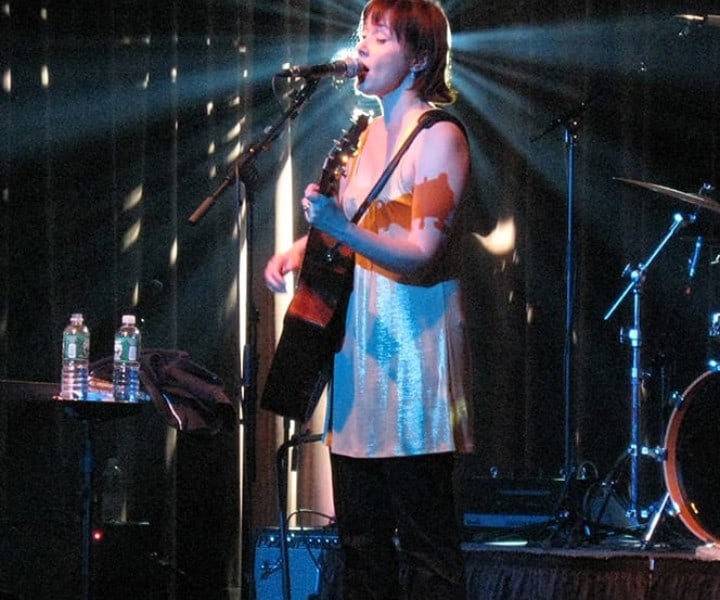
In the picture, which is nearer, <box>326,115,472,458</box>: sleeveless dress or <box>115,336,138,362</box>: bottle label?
<box>326,115,472,458</box>: sleeveless dress

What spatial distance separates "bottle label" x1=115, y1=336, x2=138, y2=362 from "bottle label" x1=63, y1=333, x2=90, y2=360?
0.10 metres

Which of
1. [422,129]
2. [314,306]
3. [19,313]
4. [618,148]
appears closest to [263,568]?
[19,313]

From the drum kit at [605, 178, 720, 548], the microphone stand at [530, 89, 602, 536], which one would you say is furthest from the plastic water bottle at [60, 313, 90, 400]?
the drum kit at [605, 178, 720, 548]

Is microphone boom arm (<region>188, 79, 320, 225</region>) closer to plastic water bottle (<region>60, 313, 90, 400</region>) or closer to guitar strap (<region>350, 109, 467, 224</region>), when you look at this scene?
guitar strap (<region>350, 109, 467, 224</region>)

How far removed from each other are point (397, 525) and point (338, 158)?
0.79 meters

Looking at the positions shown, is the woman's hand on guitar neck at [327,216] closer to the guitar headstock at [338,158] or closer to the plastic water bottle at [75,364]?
the guitar headstock at [338,158]

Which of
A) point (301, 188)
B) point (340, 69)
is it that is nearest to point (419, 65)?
point (340, 69)

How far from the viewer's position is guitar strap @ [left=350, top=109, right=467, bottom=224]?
2408 mm

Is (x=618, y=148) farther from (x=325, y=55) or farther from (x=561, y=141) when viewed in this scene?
(x=325, y=55)

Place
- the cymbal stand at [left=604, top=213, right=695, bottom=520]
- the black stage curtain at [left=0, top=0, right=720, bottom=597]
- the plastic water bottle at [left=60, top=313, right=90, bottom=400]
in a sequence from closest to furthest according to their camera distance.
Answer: the plastic water bottle at [left=60, top=313, right=90, bottom=400]
the cymbal stand at [left=604, top=213, right=695, bottom=520]
the black stage curtain at [left=0, top=0, right=720, bottom=597]

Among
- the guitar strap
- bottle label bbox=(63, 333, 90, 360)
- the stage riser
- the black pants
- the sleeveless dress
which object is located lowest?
the stage riser

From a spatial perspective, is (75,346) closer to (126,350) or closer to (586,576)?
(126,350)

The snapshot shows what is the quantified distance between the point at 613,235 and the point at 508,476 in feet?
3.86

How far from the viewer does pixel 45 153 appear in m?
4.65
